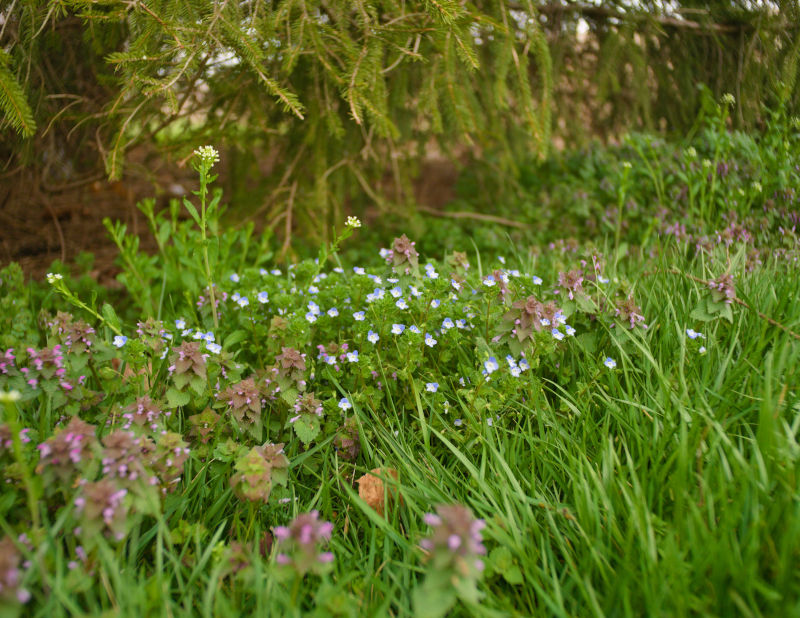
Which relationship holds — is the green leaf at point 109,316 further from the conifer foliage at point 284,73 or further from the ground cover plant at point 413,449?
the conifer foliage at point 284,73

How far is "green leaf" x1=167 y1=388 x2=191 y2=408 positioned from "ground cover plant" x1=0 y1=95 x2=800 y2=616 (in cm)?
1

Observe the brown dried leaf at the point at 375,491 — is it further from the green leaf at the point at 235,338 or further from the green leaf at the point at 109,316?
the green leaf at the point at 109,316

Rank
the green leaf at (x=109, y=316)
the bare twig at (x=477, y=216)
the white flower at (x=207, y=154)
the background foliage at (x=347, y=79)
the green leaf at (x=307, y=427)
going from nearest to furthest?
the green leaf at (x=307, y=427), the white flower at (x=207, y=154), the green leaf at (x=109, y=316), the background foliage at (x=347, y=79), the bare twig at (x=477, y=216)

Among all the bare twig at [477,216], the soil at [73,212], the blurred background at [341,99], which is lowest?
the bare twig at [477,216]

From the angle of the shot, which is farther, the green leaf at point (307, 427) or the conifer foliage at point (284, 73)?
the conifer foliage at point (284, 73)

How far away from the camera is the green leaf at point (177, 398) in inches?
66.4

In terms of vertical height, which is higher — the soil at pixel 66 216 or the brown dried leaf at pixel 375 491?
the soil at pixel 66 216

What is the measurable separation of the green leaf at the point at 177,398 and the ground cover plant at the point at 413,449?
0.5 inches

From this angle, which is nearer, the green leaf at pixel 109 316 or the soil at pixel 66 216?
the green leaf at pixel 109 316

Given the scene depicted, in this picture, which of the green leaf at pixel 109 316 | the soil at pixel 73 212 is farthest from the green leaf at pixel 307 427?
the soil at pixel 73 212

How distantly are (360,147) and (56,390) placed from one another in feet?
7.16

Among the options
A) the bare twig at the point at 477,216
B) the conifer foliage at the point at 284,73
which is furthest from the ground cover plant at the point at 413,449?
the bare twig at the point at 477,216

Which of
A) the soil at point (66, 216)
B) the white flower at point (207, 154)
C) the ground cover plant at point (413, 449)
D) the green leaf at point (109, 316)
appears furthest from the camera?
the soil at point (66, 216)

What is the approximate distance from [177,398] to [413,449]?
2.54 ft
